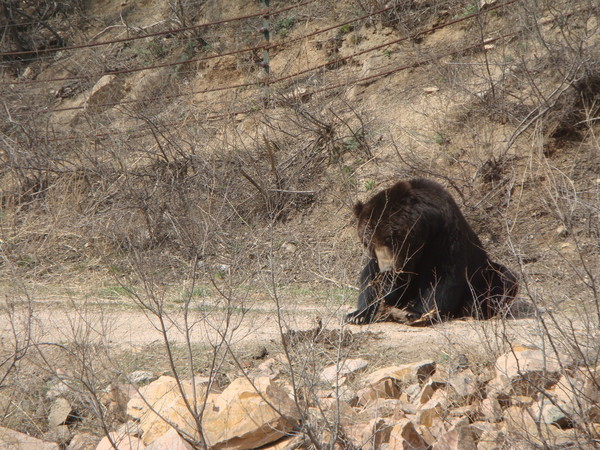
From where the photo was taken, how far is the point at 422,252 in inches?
270

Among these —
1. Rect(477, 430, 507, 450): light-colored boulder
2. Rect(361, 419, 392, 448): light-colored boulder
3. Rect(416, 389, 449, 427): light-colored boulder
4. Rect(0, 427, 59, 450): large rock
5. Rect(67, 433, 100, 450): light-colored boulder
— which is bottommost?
Rect(477, 430, 507, 450): light-colored boulder

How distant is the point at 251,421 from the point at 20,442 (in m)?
1.55

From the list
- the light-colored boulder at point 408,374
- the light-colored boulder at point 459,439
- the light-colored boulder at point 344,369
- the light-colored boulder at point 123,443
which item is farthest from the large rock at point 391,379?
the light-colored boulder at point 123,443

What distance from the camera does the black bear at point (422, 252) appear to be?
6625mm

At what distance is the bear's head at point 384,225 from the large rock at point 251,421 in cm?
240

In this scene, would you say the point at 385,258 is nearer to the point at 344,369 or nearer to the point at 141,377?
the point at 344,369

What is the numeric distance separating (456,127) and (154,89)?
21.5ft

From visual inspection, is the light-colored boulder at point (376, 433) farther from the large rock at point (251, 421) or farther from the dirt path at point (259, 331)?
the dirt path at point (259, 331)

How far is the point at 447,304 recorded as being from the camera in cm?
677

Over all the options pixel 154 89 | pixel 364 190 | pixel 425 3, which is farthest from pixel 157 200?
pixel 425 3

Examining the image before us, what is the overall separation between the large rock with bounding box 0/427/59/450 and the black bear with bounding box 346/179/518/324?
2936 millimetres

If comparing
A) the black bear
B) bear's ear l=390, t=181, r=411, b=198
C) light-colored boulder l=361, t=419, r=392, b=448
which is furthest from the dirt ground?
bear's ear l=390, t=181, r=411, b=198

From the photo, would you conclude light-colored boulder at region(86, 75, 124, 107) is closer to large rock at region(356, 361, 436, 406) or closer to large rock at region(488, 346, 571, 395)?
large rock at region(356, 361, 436, 406)

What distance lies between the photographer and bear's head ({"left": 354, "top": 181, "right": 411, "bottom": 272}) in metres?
6.64
